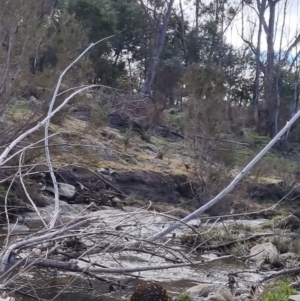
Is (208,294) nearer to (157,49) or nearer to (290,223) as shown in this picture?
(290,223)

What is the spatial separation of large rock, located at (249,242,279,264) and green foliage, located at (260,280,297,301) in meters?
3.44

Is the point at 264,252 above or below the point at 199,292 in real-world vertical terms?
below

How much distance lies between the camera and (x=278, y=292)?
7.79 m

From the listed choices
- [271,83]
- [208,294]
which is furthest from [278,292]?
[271,83]

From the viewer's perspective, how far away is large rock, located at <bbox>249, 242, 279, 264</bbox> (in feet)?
39.9

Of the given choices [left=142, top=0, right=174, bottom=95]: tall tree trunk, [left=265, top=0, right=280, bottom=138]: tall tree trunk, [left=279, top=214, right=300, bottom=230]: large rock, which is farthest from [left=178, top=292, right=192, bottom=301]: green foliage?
[left=265, top=0, right=280, bottom=138]: tall tree trunk

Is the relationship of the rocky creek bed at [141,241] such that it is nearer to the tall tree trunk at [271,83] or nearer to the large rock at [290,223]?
the large rock at [290,223]

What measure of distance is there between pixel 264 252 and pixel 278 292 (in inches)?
184

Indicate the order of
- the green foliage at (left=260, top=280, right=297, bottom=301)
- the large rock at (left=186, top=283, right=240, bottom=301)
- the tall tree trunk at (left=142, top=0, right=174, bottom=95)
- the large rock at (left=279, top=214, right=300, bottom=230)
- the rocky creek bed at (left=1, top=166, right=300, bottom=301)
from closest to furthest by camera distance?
1. the rocky creek bed at (left=1, top=166, right=300, bottom=301)
2. the green foliage at (left=260, top=280, right=297, bottom=301)
3. the large rock at (left=186, top=283, right=240, bottom=301)
4. the large rock at (left=279, top=214, right=300, bottom=230)
5. the tall tree trunk at (left=142, top=0, right=174, bottom=95)

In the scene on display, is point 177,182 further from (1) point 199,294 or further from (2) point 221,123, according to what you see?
(1) point 199,294

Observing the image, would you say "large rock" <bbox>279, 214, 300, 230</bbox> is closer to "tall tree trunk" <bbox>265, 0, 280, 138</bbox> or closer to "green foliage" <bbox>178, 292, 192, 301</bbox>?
"green foliage" <bbox>178, 292, 192, 301</bbox>

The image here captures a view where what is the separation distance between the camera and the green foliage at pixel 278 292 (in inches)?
296

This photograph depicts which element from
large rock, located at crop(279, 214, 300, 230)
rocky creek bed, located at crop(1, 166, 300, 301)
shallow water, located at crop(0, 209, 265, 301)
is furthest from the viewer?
large rock, located at crop(279, 214, 300, 230)

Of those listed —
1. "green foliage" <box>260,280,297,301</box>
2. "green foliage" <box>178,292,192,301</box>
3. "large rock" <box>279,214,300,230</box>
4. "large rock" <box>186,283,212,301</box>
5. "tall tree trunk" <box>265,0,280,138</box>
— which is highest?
"tall tree trunk" <box>265,0,280,138</box>
